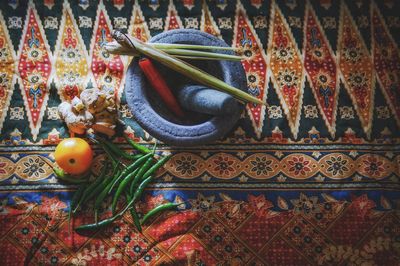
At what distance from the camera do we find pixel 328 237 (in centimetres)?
176

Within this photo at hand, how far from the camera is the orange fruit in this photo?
64.2 inches

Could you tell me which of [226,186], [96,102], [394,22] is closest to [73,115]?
[96,102]

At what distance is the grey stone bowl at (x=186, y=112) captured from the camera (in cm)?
151

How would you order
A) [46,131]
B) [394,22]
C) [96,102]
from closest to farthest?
[96,102], [46,131], [394,22]

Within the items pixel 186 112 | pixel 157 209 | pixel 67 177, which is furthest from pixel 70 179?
pixel 186 112

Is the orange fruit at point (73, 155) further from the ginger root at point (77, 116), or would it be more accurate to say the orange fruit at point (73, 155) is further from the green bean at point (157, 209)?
the green bean at point (157, 209)

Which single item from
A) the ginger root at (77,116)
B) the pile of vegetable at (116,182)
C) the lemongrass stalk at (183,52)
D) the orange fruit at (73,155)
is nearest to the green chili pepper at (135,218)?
the pile of vegetable at (116,182)

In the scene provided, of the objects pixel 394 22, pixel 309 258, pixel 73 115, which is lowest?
pixel 309 258

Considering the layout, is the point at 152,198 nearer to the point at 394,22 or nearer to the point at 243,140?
the point at 243,140

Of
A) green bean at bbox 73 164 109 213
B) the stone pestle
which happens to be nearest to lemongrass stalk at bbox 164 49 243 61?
the stone pestle

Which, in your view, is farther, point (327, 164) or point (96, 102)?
point (327, 164)

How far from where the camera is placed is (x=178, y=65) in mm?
1542

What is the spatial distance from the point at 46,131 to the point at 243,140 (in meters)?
0.76

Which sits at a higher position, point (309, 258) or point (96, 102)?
point (96, 102)
